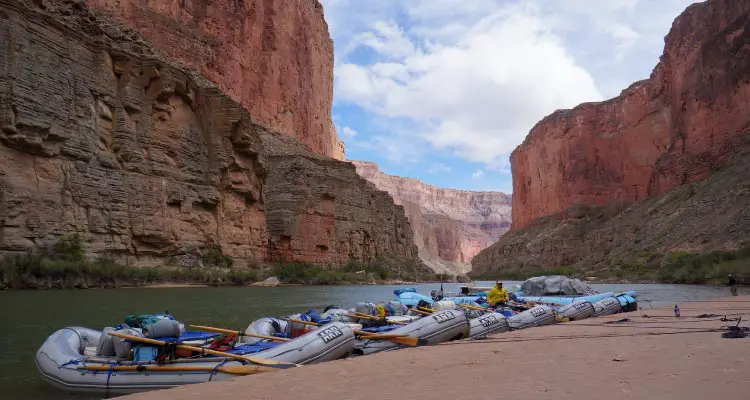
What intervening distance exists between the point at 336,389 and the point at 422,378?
0.96 meters

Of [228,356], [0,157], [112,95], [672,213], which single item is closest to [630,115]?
[672,213]

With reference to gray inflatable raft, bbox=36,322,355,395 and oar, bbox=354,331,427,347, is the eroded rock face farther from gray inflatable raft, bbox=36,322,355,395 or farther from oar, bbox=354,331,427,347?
gray inflatable raft, bbox=36,322,355,395

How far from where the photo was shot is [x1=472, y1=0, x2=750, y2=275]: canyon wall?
47438 mm

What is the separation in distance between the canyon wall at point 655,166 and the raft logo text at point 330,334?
3639 centimetres

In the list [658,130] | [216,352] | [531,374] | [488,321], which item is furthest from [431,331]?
[658,130]

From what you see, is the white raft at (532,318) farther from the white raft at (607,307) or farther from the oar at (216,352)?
the oar at (216,352)

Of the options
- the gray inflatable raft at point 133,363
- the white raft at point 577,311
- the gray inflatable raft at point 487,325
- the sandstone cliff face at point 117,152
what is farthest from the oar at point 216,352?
the sandstone cliff face at point 117,152

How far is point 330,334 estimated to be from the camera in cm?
839

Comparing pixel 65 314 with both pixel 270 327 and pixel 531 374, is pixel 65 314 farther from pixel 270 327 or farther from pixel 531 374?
pixel 531 374

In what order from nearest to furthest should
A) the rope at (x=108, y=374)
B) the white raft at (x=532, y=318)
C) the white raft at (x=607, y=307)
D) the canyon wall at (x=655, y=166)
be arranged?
1. the rope at (x=108, y=374)
2. the white raft at (x=532, y=318)
3. the white raft at (x=607, y=307)
4. the canyon wall at (x=655, y=166)

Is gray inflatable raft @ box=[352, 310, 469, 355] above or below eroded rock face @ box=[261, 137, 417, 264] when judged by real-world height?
below

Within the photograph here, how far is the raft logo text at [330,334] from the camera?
827 centimetres

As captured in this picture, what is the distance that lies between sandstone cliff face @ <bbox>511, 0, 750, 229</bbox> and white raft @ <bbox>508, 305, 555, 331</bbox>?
51.2 metres

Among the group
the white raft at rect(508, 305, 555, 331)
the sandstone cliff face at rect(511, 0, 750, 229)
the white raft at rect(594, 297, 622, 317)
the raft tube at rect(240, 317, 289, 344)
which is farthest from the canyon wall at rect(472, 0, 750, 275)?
the raft tube at rect(240, 317, 289, 344)
